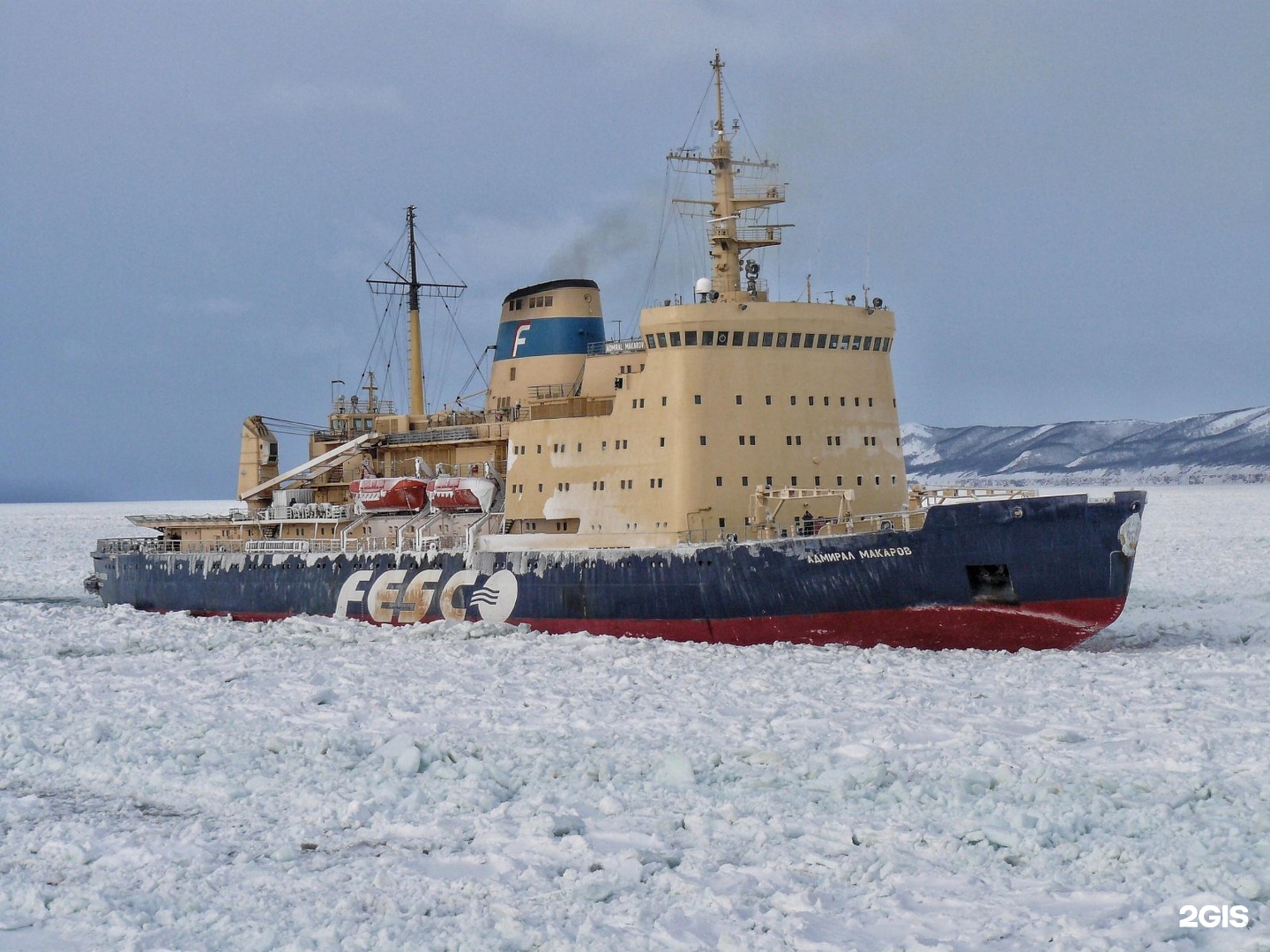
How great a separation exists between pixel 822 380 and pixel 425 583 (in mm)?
8473

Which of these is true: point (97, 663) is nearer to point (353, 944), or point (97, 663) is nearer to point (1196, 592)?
point (353, 944)

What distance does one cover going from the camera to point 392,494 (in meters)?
25.8

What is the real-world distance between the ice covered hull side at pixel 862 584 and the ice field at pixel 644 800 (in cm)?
68

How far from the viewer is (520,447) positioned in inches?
945

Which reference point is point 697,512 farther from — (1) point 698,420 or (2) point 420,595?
(2) point 420,595

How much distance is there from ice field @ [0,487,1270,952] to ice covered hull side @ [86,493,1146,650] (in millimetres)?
677

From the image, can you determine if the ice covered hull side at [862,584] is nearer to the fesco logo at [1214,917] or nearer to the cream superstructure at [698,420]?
the cream superstructure at [698,420]

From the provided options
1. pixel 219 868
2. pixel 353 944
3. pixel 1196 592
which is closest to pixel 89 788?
pixel 219 868

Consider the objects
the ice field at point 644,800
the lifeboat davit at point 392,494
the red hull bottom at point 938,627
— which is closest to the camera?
the ice field at point 644,800

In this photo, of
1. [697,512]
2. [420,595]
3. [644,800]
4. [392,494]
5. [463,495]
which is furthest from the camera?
[392,494]

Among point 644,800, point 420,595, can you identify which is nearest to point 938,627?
point 644,800

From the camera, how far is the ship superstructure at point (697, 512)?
18.7m

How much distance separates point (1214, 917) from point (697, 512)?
13.1m

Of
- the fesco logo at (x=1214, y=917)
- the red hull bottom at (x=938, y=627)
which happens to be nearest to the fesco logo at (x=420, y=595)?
the red hull bottom at (x=938, y=627)
